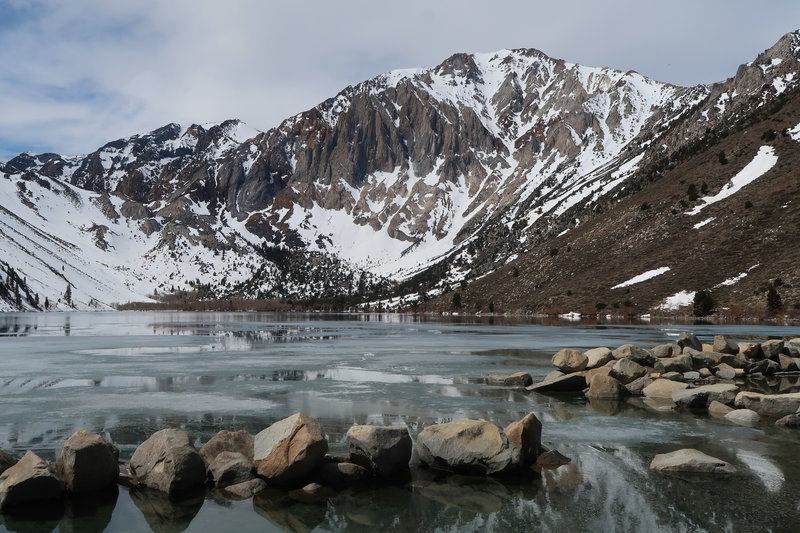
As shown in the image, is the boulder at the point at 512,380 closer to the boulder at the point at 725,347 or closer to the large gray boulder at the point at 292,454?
the boulder at the point at 725,347

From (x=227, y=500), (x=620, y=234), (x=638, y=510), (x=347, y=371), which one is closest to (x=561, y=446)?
(x=638, y=510)

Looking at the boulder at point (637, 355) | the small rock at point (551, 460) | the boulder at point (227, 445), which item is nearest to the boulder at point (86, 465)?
the boulder at point (227, 445)

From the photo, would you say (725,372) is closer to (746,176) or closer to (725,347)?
(725,347)

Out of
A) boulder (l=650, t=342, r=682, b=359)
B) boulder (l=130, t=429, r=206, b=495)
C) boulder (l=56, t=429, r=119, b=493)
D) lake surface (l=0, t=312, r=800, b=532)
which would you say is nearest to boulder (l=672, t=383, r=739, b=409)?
lake surface (l=0, t=312, r=800, b=532)

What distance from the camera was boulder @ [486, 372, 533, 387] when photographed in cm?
3086

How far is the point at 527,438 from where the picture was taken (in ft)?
54.2

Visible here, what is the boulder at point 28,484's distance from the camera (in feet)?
43.5

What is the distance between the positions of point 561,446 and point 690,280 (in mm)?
113662

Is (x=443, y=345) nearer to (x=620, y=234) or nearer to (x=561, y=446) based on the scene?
(x=561, y=446)

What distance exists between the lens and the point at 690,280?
117688mm

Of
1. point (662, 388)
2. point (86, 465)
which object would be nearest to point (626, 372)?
point (662, 388)

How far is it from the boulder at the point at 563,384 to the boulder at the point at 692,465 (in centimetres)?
1314

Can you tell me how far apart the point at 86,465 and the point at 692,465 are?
15778mm

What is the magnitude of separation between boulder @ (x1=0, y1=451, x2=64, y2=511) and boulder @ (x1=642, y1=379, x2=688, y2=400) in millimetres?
24433
